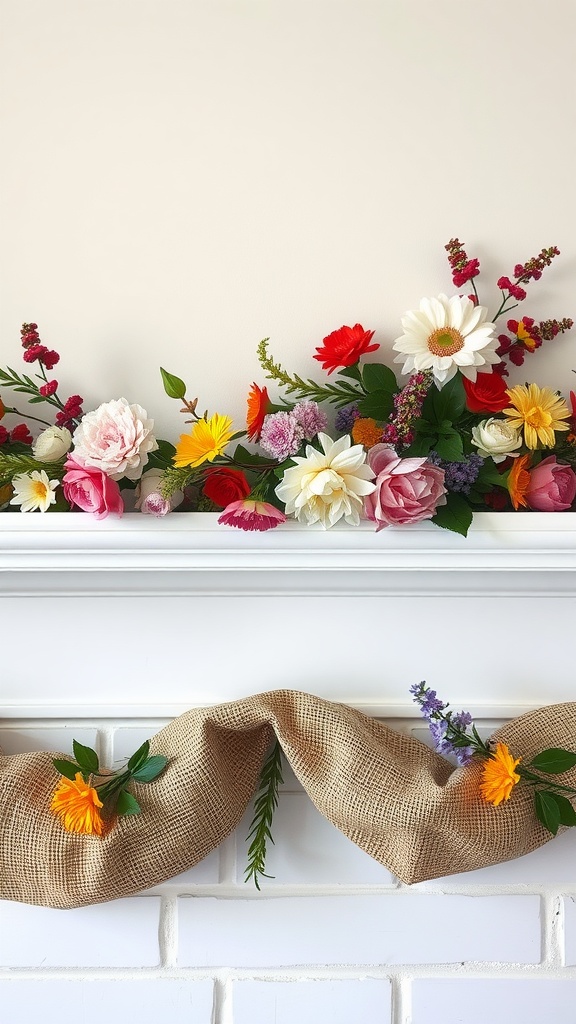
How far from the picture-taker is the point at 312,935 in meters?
0.78

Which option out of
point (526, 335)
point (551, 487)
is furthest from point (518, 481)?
point (526, 335)

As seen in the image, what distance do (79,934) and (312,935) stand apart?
0.26 metres

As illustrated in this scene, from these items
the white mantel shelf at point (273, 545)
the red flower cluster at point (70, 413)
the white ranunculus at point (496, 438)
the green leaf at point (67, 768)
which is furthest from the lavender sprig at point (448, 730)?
the red flower cluster at point (70, 413)

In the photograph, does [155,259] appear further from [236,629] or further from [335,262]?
[236,629]

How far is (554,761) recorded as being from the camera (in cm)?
69

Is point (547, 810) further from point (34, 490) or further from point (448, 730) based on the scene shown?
point (34, 490)

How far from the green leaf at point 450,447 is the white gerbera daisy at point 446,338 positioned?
0.19ft

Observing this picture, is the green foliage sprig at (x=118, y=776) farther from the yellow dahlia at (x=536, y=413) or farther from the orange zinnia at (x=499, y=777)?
the yellow dahlia at (x=536, y=413)

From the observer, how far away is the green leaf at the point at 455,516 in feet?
2.22

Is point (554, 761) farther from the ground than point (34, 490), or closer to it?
closer to it

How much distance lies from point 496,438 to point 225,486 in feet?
0.89

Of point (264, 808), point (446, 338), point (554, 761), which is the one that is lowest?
point (264, 808)

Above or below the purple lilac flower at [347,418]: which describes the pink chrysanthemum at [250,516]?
below

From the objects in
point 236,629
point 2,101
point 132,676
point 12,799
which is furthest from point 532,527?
point 2,101
